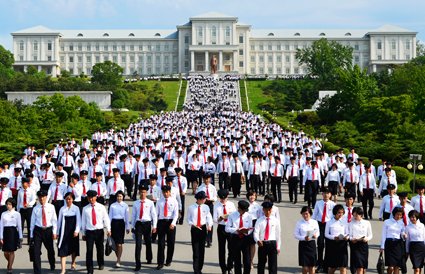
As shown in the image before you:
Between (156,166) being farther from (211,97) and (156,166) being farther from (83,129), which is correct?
(211,97)

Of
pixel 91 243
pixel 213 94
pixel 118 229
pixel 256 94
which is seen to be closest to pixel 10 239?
pixel 91 243

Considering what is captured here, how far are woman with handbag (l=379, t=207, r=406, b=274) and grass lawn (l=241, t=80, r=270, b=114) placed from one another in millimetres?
54658

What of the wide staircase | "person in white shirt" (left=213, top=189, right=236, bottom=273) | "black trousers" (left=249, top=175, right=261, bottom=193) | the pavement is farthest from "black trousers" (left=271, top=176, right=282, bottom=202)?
the wide staircase

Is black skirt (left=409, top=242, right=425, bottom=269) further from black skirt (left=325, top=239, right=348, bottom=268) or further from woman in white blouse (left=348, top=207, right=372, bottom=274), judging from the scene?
black skirt (left=325, top=239, right=348, bottom=268)

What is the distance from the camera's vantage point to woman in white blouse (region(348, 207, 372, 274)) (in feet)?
33.1

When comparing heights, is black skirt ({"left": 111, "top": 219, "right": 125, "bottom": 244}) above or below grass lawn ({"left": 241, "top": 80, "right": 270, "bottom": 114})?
below

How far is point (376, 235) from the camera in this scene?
14500mm

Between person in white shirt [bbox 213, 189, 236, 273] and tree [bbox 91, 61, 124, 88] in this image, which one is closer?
person in white shirt [bbox 213, 189, 236, 273]

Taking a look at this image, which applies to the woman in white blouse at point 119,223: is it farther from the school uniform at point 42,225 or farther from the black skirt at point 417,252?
the black skirt at point 417,252

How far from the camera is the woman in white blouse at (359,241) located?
33.1 ft

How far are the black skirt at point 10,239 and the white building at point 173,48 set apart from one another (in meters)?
109

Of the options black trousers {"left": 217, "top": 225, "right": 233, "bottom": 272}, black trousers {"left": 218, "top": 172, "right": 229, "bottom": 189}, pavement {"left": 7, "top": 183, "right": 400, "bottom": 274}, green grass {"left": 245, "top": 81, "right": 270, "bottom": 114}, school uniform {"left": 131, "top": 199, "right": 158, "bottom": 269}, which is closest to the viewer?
black trousers {"left": 217, "top": 225, "right": 233, "bottom": 272}

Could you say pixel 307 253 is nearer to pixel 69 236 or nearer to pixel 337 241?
pixel 337 241

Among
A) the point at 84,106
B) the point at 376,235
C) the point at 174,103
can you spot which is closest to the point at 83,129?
the point at 84,106
